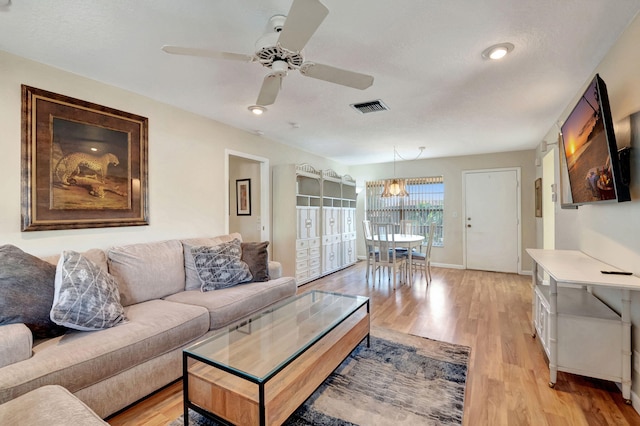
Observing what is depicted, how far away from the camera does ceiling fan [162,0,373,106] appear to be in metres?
1.33

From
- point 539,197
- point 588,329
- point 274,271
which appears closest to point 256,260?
point 274,271

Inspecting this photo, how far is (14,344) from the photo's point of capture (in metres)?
1.44

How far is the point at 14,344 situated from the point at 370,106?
3.22 meters

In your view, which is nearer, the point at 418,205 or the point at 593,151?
the point at 593,151

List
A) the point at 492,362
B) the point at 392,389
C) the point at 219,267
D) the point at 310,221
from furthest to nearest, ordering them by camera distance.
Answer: the point at 310,221, the point at 219,267, the point at 492,362, the point at 392,389

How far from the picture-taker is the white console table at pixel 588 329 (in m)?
1.72

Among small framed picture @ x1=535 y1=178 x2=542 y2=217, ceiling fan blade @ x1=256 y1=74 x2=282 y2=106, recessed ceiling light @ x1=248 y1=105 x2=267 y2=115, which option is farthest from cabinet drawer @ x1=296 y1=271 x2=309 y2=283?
small framed picture @ x1=535 y1=178 x2=542 y2=217

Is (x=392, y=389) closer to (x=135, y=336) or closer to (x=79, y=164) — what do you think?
(x=135, y=336)

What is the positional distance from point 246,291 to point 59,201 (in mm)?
1654

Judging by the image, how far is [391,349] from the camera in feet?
8.03

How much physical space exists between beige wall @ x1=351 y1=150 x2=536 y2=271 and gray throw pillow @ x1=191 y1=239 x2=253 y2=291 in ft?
14.9

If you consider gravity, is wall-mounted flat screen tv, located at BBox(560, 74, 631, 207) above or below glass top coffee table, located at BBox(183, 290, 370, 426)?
above

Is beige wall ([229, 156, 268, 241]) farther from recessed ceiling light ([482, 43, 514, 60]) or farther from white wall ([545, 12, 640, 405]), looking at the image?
white wall ([545, 12, 640, 405])

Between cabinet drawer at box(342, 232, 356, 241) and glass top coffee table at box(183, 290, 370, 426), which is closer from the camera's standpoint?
glass top coffee table at box(183, 290, 370, 426)
